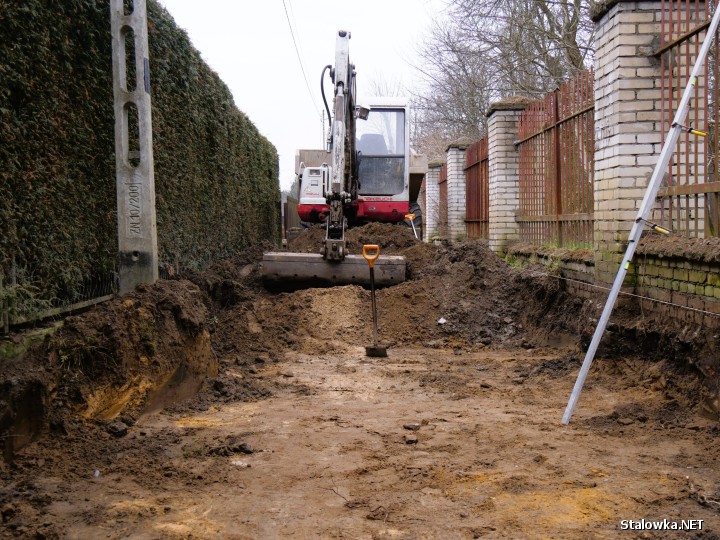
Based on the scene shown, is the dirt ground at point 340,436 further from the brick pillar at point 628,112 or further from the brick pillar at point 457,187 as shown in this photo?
the brick pillar at point 457,187

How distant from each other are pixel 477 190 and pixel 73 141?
1085 cm

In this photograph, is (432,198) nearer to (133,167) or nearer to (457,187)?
(457,187)

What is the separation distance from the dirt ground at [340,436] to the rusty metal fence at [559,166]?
4.00 feet

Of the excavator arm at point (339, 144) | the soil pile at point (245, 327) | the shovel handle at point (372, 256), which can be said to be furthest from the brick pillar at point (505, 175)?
the shovel handle at point (372, 256)

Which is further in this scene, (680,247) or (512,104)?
(512,104)

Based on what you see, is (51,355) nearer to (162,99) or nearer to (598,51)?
(162,99)

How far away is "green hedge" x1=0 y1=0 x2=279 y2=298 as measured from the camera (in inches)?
164

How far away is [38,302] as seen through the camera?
4.38 metres

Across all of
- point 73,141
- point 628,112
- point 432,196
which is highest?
point 432,196

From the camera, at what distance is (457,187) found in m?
17.1

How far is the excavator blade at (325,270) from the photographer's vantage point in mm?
9961

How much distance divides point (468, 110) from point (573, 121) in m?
18.3

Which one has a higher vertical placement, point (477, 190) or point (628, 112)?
point (628, 112)

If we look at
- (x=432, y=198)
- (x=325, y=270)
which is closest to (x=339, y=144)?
(x=325, y=270)
